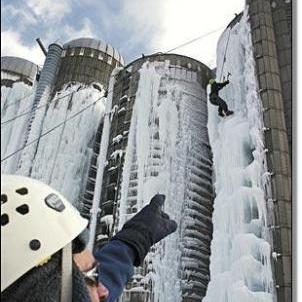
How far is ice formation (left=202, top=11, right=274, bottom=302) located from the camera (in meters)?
3.79

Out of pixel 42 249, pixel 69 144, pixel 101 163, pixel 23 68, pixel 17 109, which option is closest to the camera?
pixel 42 249

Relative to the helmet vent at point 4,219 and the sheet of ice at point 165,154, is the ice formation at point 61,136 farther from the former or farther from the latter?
the helmet vent at point 4,219

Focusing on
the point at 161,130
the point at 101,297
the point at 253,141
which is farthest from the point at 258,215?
the point at 101,297

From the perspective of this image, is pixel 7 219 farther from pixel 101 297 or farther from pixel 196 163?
pixel 196 163

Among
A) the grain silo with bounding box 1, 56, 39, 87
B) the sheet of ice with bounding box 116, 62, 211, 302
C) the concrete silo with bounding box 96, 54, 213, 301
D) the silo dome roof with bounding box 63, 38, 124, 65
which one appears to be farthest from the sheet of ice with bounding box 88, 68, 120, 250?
the grain silo with bounding box 1, 56, 39, 87

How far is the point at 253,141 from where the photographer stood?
4426mm

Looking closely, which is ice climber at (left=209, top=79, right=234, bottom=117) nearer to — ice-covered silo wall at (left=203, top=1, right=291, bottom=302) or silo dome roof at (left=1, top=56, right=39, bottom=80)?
ice-covered silo wall at (left=203, top=1, right=291, bottom=302)

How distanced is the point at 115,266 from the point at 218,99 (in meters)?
4.58

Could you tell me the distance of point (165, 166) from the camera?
546cm

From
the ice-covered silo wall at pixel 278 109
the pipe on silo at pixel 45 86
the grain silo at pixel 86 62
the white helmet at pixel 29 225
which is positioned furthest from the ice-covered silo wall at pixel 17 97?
the white helmet at pixel 29 225

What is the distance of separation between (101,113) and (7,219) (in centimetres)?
705

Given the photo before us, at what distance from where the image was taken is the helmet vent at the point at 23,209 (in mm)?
419

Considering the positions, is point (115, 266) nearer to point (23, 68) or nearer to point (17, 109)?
point (17, 109)

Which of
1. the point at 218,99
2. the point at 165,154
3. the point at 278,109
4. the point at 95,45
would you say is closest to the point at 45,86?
the point at 95,45
